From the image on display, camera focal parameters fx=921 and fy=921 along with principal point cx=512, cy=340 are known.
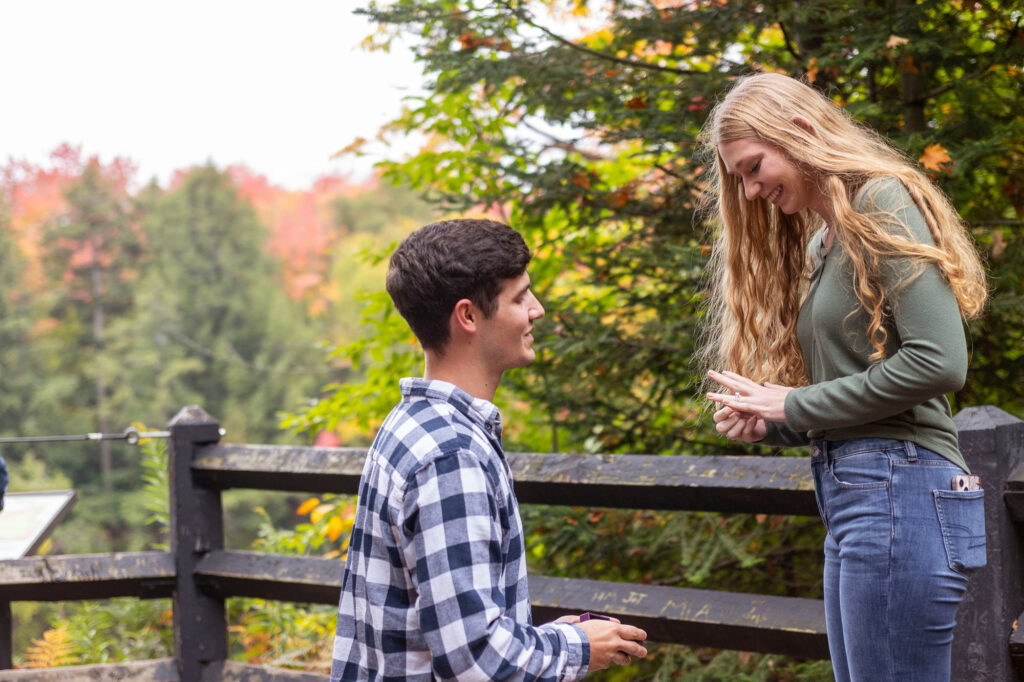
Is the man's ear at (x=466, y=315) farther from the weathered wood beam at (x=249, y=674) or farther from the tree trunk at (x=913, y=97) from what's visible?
the tree trunk at (x=913, y=97)

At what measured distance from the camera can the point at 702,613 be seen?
2686 mm

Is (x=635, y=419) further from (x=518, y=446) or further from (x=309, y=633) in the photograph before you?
(x=309, y=633)

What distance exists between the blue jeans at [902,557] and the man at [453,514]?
50 cm

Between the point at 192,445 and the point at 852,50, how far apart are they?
10.3ft

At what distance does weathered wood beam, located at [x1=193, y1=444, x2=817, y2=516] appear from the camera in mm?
2559

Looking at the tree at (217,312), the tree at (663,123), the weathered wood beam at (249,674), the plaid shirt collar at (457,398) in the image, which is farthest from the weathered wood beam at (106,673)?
the tree at (217,312)

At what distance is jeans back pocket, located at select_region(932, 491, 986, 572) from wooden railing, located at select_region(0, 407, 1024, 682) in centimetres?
41

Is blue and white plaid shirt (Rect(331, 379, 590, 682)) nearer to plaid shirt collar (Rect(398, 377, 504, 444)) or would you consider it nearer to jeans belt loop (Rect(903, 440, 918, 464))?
plaid shirt collar (Rect(398, 377, 504, 444))

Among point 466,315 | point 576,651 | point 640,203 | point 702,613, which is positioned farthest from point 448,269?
point 640,203

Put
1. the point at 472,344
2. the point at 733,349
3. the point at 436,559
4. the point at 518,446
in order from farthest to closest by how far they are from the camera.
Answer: the point at 518,446, the point at 733,349, the point at 472,344, the point at 436,559

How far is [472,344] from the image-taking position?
5.16 ft

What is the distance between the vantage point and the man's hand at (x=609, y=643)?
1541mm

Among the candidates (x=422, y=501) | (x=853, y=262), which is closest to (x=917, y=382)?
(x=853, y=262)

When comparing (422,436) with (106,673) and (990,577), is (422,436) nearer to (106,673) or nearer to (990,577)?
(990,577)
